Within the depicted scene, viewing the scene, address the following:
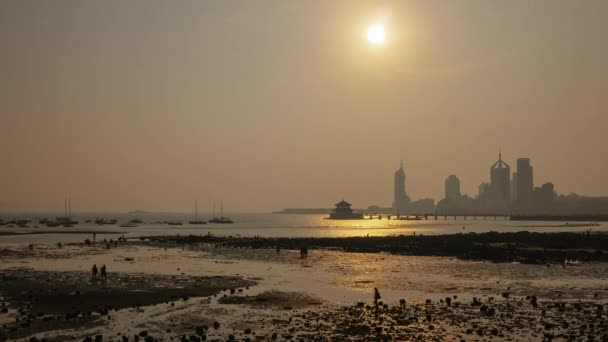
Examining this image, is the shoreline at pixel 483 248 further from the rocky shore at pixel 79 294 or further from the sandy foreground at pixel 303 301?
the rocky shore at pixel 79 294

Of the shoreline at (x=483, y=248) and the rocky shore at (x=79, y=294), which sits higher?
the rocky shore at (x=79, y=294)

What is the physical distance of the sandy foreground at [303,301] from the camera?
24.7 metres

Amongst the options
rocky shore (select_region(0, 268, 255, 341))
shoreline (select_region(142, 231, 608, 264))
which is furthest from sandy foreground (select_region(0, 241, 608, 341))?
shoreline (select_region(142, 231, 608, 264))

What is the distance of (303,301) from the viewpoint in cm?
3381

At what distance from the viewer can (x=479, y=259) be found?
6325 cm

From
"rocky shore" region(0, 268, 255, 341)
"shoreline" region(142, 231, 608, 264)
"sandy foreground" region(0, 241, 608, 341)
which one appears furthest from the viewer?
"shoreline" region(142, 231, 608, 264)

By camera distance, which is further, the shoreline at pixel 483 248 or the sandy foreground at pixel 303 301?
the shoreline at pixel 483 248

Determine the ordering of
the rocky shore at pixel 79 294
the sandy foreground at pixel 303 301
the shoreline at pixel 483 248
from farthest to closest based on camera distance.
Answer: the shoreline at pixel 483 248, the rocky shore at pixel 79 294, the sandy foreground at pixel 303 301

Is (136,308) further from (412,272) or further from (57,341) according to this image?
(412,272)

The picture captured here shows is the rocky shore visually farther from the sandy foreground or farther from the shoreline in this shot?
the shoreline

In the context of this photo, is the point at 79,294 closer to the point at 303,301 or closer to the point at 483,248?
the point at 303,301

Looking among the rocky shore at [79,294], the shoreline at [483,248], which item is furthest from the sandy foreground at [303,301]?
the shoreline at [483,248]

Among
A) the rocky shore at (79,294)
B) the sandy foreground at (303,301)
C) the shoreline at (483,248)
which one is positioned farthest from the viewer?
the shoreline at (483,248)

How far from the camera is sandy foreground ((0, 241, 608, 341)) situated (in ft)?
81.1
